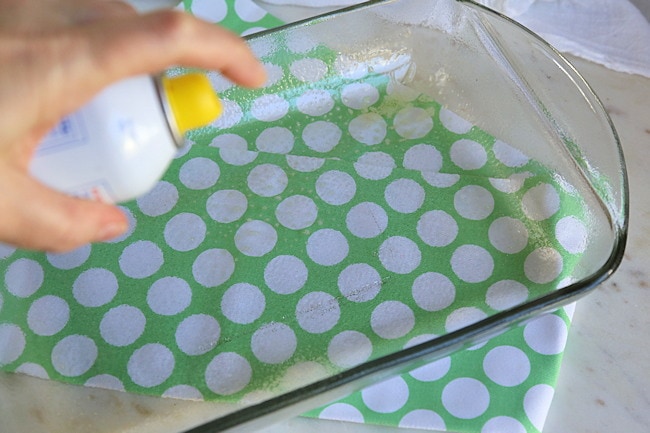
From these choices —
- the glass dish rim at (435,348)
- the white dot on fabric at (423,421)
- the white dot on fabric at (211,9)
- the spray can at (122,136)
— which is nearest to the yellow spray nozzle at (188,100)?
the spray can at (122,136)

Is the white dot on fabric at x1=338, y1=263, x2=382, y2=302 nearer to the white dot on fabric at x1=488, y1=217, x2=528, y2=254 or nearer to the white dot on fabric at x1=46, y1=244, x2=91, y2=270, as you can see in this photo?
the white dot on fabric at x1=488, y1=217, x2=528, y2=254

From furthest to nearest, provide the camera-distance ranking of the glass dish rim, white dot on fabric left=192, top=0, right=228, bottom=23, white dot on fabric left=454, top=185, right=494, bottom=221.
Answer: white dot on fabric left=192, top=0, right=228, bottom=23 → white dot on fabric left=454, top=185, right=494, bottom=221 → the glass dish rim

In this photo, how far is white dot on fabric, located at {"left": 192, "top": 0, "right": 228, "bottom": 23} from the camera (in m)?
0.78

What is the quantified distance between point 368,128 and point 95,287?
12.9 inches

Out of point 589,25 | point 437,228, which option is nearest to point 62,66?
point 437,228

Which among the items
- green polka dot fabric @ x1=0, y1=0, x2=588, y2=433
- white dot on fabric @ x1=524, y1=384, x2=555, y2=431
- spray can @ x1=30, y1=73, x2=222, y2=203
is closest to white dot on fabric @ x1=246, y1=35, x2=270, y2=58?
green polka dot fabric @ x1=0, y1=0, x2=588, y2=433

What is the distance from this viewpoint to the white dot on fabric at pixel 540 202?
25.8 inches

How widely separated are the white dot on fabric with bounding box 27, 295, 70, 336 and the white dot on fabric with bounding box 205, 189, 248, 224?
16 centimetres

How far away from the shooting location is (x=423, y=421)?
542 mm

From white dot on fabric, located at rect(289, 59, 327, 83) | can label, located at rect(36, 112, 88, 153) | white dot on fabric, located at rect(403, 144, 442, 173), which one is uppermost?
can label, located at rect(36, 112, 88, 153)

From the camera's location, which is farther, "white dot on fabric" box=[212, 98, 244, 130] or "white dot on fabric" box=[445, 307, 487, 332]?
"white dot on fabric" box=[212, 98, 244, 130]

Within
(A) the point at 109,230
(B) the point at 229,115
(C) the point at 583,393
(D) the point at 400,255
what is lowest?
(C) the point at 583,393

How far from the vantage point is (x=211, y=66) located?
0.36m

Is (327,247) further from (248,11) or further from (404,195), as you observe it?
(248,11)
